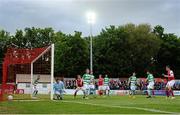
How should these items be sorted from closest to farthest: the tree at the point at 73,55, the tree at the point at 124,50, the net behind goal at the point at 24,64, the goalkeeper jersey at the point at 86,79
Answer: the net behind goal at the point at 24,64 < the goalkeeper jersey at the point at 86,79 < the tree at the point at 73,55 < the tree at the point at 124,50

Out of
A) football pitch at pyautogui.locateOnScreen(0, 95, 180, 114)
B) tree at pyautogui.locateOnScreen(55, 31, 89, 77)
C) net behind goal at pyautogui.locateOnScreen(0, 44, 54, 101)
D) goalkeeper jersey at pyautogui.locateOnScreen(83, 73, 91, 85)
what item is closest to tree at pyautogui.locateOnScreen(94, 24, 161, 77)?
tree at pyautogui.locateOnScreen(55, 31, 89, 77)

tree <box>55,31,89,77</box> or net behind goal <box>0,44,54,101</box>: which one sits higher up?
tree <box>55,31,89,77</box>

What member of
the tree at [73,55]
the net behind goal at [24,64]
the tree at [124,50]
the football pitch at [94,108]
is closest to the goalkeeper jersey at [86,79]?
the net behind goal at [24,64]

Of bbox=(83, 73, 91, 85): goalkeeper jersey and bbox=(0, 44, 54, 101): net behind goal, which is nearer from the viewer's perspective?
bbox=(0, 44, 54, 101): net behind goal

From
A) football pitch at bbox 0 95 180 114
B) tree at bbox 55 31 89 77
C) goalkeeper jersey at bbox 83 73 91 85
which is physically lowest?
football pitch at bbox 0 95 180 114

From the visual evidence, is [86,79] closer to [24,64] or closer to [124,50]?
[24,64]

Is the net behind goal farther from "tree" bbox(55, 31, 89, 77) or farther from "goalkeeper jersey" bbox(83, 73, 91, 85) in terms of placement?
"tree" bbox(55, 31, 89, 77)

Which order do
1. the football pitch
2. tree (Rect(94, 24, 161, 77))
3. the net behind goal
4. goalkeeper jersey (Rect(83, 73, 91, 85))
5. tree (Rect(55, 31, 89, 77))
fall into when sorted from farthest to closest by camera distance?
tree (Rect(94, 24, 161, 77)), tree (Rect(55, 31, 89, 77)), goalkeeper jersey (Rect(83, 73, 91, 85)), the net behind goal, the football pitch

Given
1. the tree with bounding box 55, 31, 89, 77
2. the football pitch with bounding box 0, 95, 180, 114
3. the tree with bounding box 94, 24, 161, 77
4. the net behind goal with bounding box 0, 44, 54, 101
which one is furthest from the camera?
the tree with bounding box 94, 24, 161, 77

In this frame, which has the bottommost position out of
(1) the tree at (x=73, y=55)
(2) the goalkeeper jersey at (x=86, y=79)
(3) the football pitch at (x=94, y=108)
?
(3) the football pitch at (x=94, y=108)

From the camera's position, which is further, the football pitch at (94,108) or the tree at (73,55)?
the tree at (73,55)

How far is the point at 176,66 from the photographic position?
9281 cm

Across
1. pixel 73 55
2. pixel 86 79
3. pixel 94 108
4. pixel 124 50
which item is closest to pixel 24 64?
pixel 86 79

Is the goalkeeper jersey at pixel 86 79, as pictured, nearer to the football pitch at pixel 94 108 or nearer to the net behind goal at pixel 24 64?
the net behind goal at pixel 24 64
